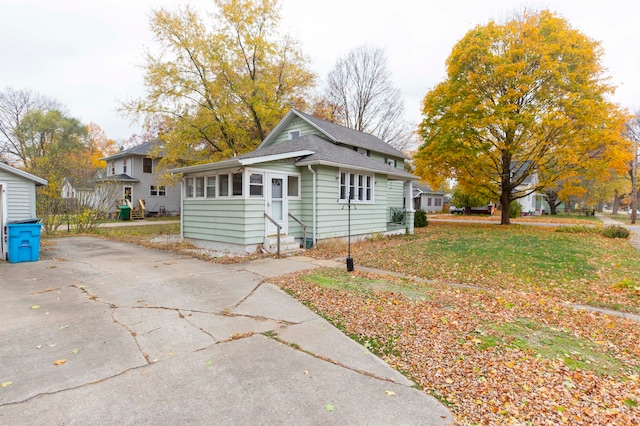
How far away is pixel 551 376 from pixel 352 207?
9966mm

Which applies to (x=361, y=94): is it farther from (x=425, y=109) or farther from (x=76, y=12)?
(x=76, y=12)

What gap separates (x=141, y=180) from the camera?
2805 cm

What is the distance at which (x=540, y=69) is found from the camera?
15.5 metres

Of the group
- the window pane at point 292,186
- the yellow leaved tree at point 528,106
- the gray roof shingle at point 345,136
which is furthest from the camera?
the gray roof shingle at point 345,136

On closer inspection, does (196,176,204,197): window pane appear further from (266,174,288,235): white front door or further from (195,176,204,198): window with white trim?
(266,174,288,235): white front door

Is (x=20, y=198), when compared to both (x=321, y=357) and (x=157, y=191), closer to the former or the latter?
(x=321, y=357)

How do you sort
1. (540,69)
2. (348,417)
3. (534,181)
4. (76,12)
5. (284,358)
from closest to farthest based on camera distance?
(348,417), (284,358), (76,12), (540,69), (534,181)

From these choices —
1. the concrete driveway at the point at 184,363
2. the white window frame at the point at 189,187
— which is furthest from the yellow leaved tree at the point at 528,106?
A: the concrete driveway at the point at 184,363

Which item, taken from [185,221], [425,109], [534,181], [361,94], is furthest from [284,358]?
[534,181]

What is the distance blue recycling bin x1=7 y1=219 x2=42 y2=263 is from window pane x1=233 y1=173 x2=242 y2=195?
17.2 feet

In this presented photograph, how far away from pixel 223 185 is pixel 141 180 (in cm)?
2204

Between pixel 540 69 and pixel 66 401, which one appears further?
pixel 540 69

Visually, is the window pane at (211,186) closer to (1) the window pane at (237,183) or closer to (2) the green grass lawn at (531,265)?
(1) the window pane at (237,183)

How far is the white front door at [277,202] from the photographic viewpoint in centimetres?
1025
